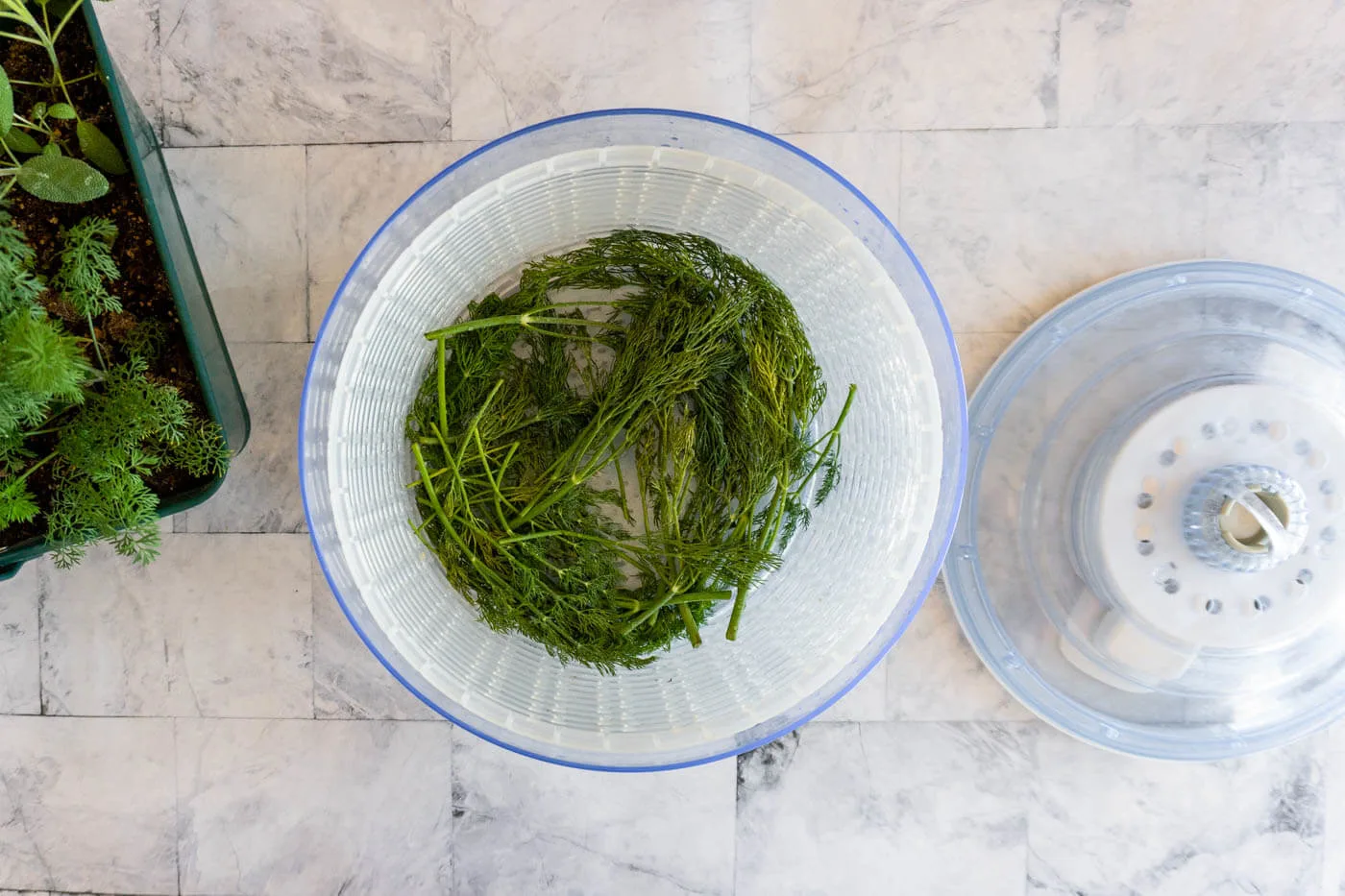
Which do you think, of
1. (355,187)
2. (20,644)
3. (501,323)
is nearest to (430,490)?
(501,323)

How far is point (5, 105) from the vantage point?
2.42 feet

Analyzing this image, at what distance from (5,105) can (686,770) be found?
0.98 m

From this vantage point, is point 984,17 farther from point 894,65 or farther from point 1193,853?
point 1193,853

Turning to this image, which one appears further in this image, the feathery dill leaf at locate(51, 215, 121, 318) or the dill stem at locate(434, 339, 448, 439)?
the dill stem at locate(434, 339, 448, 439)

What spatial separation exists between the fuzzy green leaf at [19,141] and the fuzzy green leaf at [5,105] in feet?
0.23

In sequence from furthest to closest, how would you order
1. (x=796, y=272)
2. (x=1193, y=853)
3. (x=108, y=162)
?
(x=1193, y=853)
(x=796, y=272)
(x=108, y=162)

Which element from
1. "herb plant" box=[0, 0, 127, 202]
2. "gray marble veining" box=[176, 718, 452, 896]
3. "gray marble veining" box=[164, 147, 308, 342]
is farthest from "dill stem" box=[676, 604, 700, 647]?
"herb plant" box=[0, 0, 127, 202]

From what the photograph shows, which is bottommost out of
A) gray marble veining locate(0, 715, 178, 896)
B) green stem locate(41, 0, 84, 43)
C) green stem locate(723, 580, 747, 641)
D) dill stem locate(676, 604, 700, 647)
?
gray marble veining locate(0, 715, 178, 896)

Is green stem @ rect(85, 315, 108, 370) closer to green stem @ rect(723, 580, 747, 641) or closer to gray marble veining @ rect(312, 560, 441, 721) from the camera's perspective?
gray marble veining @ rect(312, 560, 441, 721)

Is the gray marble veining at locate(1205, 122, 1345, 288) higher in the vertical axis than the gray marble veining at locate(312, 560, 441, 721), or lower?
higher

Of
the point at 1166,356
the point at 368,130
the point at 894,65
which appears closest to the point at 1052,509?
the point at 1166,356

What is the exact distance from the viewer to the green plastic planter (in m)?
0.85

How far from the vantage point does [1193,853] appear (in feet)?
3.60

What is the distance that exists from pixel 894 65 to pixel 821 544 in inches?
22.9
